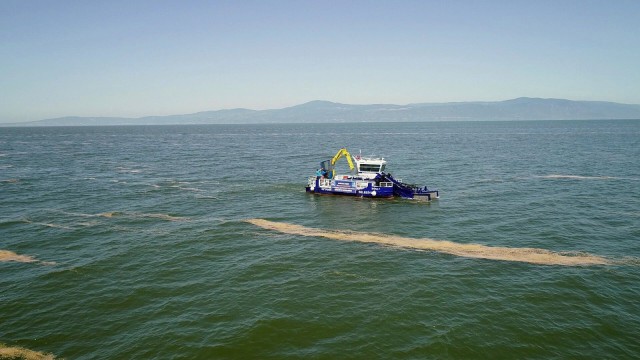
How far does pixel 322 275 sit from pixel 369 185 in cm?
2858

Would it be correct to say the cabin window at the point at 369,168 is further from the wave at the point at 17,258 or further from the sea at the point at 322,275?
the wave at the point at 17,258

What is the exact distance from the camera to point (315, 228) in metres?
42.4

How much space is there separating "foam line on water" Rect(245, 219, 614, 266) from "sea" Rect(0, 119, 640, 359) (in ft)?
0.77

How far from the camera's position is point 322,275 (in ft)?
97.9

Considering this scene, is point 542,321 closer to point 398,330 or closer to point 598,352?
point 598,352

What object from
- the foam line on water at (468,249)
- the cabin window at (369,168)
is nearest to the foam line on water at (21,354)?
the foam line on water at (468,249)

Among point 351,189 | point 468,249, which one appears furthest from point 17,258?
point 351,189

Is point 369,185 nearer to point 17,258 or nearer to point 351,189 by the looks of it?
point 351,189

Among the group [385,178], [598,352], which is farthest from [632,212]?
[598,352]

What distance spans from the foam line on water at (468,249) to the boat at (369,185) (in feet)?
55.6

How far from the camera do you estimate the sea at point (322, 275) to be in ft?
70.9

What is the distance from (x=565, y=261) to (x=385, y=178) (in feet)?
93.6

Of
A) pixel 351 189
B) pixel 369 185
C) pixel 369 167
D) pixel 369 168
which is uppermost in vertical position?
pixel 369 167

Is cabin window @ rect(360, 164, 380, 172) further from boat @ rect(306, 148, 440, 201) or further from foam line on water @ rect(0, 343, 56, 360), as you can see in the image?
foam line on water @ rect(0, 343, 56, 360)
